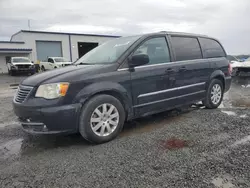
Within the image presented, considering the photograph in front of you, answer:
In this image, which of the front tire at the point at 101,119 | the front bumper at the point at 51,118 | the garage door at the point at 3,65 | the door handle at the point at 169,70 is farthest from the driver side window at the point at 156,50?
the garage door at the point at 3,65

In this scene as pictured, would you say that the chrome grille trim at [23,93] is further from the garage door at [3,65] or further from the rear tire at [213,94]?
the garage door at [3,65]

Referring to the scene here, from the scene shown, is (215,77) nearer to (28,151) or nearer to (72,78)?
(72,78)

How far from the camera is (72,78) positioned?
3.43m

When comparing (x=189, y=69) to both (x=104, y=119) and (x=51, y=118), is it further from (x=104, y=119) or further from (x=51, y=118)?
(x=51, y=118)

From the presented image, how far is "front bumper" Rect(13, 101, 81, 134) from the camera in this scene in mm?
3297

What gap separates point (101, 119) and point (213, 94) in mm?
3276

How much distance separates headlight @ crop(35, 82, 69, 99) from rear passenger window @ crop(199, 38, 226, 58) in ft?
11.7

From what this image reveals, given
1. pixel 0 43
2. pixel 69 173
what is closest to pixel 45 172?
pixel 69 173

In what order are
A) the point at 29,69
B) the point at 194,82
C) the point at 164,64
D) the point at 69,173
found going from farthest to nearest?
the point at 29,69 < the point at 194,82 < the point at 164,64 < the point at 69,173

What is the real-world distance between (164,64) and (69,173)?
2.69 m

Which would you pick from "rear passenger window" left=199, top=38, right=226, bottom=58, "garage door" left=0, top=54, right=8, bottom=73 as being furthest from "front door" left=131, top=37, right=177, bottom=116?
"garage door" left=0, top=54, right=8, bottom=73

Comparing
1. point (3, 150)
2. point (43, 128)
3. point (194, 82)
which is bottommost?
point (3, 150)

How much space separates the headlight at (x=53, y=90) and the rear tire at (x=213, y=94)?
11.7ft

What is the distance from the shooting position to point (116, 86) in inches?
148
